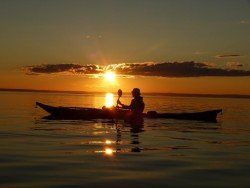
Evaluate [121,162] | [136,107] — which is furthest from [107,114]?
[121,162]

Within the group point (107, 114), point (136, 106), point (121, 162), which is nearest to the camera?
point (121, 162)

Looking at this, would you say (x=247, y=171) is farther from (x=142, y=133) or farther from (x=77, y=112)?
(x=77, y=112)

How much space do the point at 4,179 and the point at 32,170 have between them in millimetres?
1108

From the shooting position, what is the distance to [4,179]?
8.84 meters

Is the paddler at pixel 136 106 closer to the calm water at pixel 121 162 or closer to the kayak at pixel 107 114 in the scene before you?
the kayak at pixel 107 114

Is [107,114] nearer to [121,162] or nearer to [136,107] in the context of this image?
[136,107]

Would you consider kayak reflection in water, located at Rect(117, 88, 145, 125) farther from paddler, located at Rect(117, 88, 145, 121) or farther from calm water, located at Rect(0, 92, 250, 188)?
calm water, located at Rect(0, 92, 250, 188)

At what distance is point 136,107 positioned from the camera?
27.1 metres

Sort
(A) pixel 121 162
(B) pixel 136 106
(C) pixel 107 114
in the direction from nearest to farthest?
(A) pixel 121 162
(B) pixel 136 106
(C) pixel 107 114

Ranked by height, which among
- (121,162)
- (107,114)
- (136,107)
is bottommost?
(121,162)

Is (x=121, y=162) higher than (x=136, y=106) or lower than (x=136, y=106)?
lower

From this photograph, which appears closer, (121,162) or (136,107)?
(121,162)

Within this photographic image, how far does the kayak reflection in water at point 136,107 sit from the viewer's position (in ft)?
87.6

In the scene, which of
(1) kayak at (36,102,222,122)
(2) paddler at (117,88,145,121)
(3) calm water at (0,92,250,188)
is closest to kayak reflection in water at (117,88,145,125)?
(2) paddler at (117,88,145,121)
